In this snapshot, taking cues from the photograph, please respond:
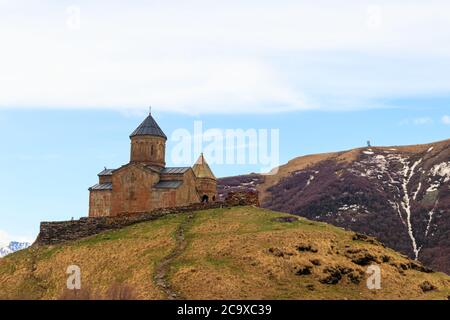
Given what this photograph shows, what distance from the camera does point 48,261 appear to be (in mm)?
41938

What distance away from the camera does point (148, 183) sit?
175 ft

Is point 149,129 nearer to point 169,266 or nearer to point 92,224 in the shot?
point 92,224

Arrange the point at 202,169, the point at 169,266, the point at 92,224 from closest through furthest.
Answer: the point at 169,266 < the point at 92,224 < the point at 202,169

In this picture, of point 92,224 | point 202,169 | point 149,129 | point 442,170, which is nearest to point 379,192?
point 442,170

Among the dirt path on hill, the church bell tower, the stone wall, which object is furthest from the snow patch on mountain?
the dirt path on hill

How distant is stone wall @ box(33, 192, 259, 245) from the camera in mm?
46156

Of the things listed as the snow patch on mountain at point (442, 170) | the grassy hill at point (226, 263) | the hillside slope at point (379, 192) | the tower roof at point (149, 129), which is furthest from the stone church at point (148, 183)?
the snow patch on mountain at point (442, 170)

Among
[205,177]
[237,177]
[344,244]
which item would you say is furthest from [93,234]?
[237,177]

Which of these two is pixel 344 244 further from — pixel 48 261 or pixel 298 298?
pixel 48 261

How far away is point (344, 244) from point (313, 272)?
458 cm

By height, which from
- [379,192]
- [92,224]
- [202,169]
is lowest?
[92,224]

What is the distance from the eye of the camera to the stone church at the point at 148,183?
173 ft

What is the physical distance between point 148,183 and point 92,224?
8.13 meters

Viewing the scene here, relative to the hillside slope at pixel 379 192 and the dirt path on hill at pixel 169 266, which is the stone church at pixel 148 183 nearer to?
the dirt path on hill at pixel 169 266
